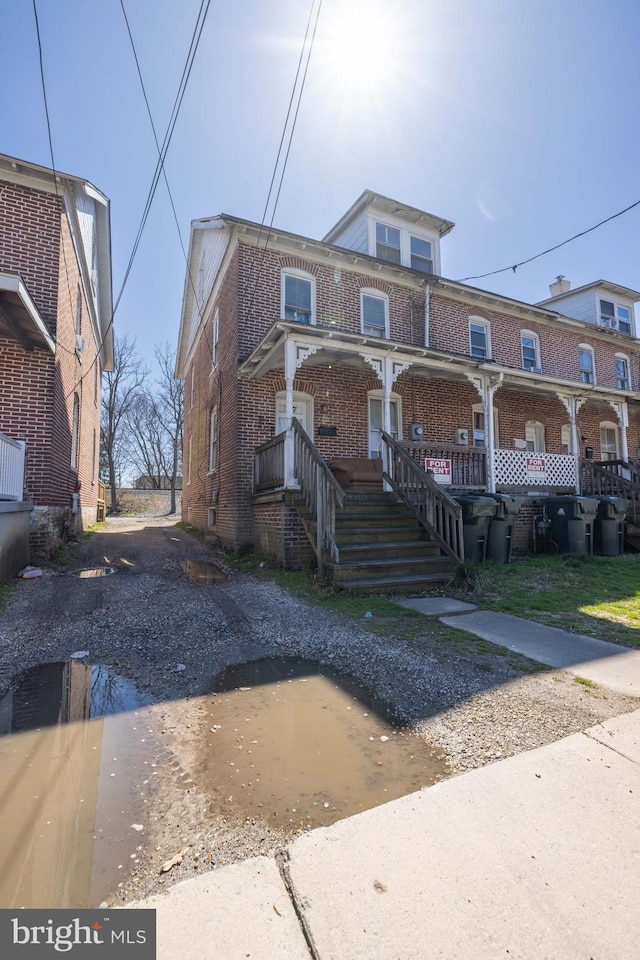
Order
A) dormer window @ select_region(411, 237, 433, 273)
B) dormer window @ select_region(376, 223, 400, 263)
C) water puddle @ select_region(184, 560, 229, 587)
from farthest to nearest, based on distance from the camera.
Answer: dormer window @ select_region(411, 237, 433, 273) → dormer window @ select_region(376, 223, 400, 263) → water puddle @ select_region(184, 560, 229, 587)

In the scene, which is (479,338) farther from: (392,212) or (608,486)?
(608,486)

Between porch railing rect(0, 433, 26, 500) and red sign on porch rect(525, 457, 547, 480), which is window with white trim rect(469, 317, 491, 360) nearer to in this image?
red sign on porch rect(525, 457, 547, 480)

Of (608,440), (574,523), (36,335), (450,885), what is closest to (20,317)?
(36,335)

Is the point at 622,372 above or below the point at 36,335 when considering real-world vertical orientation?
above

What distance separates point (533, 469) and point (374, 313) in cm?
555

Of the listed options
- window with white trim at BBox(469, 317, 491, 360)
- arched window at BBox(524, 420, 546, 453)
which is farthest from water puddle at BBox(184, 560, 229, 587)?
arched window at BBox(524, 420, 546, 453)

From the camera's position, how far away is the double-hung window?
1043 centimetres

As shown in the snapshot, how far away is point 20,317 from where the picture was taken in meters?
7.29

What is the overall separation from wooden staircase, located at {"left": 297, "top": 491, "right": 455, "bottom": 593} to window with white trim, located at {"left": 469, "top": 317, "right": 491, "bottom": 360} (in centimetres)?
710

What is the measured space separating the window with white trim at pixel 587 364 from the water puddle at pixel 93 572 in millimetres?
15019

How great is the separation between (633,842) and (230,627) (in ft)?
12.0

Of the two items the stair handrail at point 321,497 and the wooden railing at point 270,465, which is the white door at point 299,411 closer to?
the wooden railing at point 270,465

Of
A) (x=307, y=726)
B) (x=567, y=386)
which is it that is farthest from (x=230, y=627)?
(x=567, y=386)

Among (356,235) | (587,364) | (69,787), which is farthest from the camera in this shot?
(587,364)
